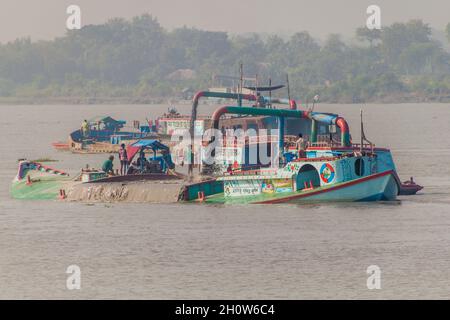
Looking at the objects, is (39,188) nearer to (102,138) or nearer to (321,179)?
(321,179)

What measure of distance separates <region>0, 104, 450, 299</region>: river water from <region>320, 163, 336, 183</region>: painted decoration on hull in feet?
4.16

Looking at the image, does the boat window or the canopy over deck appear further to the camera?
the canopy over deck

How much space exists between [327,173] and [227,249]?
402 inches

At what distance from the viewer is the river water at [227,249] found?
38812mm

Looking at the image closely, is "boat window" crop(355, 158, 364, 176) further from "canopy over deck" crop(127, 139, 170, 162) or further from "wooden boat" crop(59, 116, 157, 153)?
"wooden boat" crop(59, 116, 157, 153)

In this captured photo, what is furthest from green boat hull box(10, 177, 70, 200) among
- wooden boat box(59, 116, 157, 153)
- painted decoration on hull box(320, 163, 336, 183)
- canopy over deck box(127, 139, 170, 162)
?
wooden boat box(59, 116, 157, 153)

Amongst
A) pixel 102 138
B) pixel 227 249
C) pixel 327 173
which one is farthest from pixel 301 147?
pixel 102 138

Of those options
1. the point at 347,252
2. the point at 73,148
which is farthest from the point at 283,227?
the point at 73,148

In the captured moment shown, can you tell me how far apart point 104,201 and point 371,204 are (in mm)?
13605

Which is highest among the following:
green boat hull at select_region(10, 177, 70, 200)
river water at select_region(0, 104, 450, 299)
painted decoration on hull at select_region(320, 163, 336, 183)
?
painted decoration on hull at select_region(320, 163, 336, 183)

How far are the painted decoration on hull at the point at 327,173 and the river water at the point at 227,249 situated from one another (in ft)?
4.16

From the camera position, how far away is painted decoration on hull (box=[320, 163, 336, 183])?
53.8 m

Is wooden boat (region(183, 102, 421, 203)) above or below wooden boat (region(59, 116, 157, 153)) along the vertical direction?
below
